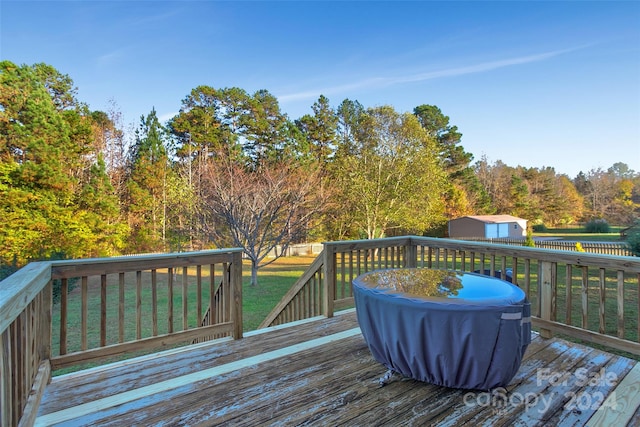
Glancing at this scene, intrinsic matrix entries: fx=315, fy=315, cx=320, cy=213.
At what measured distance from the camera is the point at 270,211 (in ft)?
35.1

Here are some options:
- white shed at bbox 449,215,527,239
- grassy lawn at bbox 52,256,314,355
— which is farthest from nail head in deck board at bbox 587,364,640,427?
white shed at bbox 449,215,527,239

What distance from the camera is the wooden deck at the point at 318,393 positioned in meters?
1.70

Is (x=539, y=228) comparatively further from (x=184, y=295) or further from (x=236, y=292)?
(x=184, y=295)

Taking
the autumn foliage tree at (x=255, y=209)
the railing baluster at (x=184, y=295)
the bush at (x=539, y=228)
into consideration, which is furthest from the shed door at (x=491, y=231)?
the railing baluster at (x=184, y=295)

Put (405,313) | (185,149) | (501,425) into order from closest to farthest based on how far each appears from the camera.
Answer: (501,425)
(405,313)
(185,149)

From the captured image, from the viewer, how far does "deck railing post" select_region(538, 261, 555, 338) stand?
2.79 metres

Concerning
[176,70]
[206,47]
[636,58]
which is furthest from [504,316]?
[176,70]


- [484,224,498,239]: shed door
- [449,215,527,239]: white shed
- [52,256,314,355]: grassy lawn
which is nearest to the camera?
[52,256,314,355]: grassy lawn

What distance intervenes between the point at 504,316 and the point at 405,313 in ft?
1.67

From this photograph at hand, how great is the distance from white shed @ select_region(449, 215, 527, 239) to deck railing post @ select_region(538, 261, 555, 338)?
19.1 metres

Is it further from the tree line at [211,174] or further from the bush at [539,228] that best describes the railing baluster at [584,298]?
the bush at [539,228]

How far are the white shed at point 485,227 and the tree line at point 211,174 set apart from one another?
Answer: 1.10 metres

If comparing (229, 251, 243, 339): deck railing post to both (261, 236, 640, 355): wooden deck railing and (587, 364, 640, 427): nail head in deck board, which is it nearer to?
(261, 236, 640, 355): wooden deck railing

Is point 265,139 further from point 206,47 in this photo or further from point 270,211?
point 270,211
